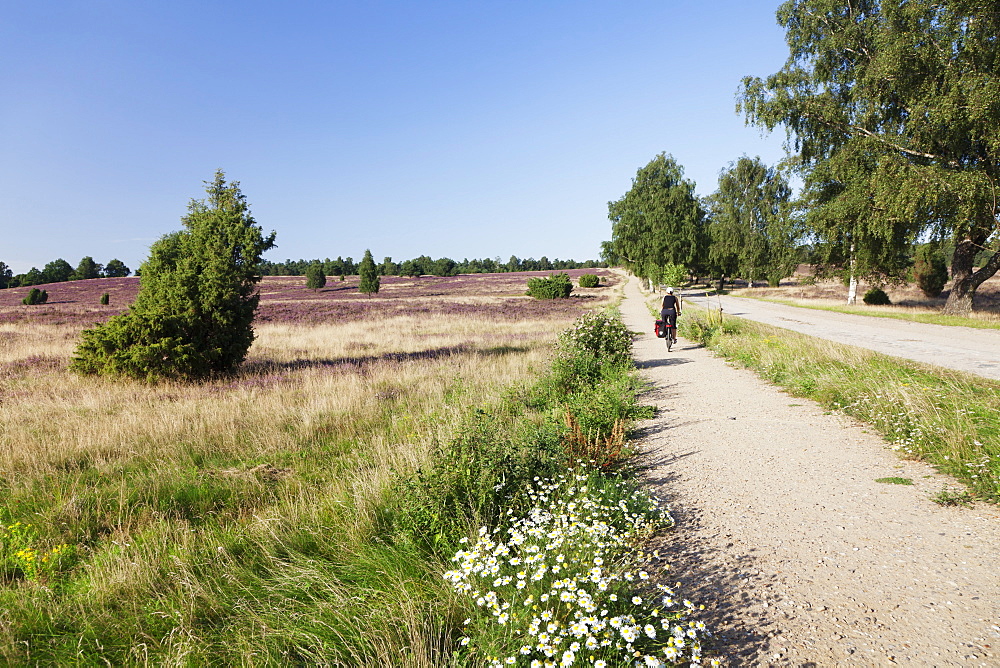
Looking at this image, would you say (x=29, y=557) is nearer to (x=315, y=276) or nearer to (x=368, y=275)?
(x=368, y=275)

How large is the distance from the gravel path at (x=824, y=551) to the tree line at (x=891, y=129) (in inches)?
744

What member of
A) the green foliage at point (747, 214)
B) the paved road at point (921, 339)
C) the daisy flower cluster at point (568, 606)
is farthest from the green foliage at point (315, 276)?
the daisy flower cluster at point (568, 606)

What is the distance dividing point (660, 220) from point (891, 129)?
23.1 metres

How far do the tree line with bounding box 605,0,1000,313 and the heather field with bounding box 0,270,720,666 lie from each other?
1945 cm

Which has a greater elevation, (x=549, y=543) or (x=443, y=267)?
(x=443, y=267)

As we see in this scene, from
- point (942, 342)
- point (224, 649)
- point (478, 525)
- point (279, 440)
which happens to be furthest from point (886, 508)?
point (942, 342)

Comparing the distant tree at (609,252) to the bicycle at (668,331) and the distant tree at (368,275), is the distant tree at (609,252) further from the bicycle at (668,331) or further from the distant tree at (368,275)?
the bicycle at (668,331)

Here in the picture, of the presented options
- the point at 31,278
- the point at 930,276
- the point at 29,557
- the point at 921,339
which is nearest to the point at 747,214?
the point at 930,276

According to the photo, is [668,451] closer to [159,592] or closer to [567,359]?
[567,359]

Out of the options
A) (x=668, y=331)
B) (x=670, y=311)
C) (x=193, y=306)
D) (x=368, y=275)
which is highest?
(x=368, y=275)

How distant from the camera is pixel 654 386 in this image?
955 centimetres

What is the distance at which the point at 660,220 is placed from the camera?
44.8 metres

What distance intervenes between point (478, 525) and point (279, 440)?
12.9 ft

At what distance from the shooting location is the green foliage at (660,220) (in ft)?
144
